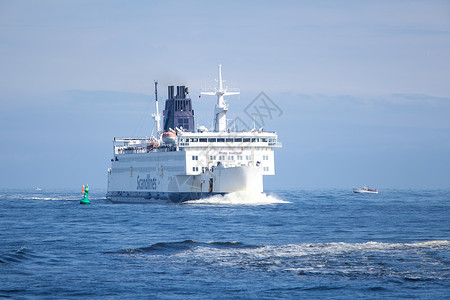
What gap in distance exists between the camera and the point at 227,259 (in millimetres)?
29328

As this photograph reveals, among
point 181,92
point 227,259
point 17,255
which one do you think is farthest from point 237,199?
point 17,255

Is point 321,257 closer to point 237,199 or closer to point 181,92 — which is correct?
point 237,199

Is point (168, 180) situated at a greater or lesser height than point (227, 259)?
greater

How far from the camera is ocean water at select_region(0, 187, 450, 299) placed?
2258cm

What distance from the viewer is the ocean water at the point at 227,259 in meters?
22.6

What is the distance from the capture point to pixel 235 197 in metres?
70.6

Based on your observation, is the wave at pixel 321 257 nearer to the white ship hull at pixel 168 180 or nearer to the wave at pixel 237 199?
the white ship hull at pixel 168 180

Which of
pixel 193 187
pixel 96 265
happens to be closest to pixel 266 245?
pixel 96 265

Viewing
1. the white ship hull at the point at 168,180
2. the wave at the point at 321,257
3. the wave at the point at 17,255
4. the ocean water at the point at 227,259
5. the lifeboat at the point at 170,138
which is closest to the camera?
the ocean water at the point at 227,259

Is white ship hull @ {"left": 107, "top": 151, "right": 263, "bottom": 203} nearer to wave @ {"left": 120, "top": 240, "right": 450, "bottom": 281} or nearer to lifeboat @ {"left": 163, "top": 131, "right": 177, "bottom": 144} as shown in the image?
lifeboat @ {"left": 163, "top": 131, "right": 177, "bottom": 144}

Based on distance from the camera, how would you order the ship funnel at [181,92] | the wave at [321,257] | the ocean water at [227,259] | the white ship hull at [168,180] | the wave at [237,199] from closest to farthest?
the ocean water at [227,259], the wave at [321,257], the white ship hull at [168,180], the wave at [237,199], the ship funnel at [181,92]

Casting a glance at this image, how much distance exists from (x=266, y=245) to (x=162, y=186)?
46.9 meters

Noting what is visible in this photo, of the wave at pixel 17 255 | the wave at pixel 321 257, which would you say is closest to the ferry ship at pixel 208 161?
the wave at pixel 321 257

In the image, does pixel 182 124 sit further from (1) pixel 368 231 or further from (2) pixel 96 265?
(2) pixel 96 265
